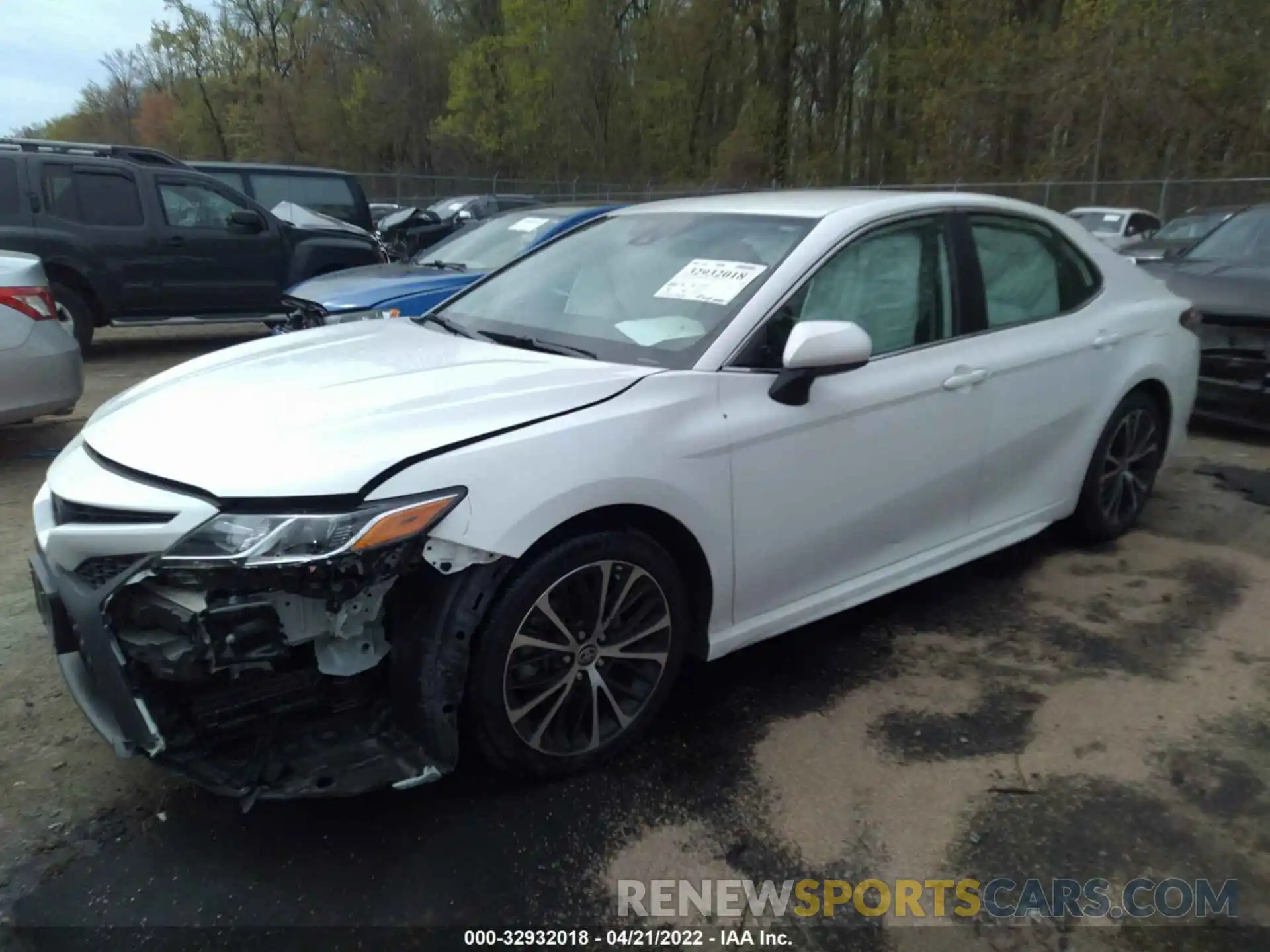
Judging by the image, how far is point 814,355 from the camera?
2738mm

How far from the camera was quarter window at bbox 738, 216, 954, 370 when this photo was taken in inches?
117

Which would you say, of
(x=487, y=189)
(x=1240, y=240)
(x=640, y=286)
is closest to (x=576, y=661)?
(x=640, y=286)

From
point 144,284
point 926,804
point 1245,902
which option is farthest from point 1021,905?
point 144,284

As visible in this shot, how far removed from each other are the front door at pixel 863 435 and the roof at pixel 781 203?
0.55ft

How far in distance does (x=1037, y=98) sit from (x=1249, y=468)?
2049cm

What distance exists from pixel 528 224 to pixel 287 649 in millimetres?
6212

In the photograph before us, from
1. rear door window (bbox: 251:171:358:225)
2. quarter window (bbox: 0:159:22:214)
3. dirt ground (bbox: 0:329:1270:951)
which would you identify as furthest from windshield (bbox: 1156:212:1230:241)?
quarter window (bbox: 0:159:22:214)

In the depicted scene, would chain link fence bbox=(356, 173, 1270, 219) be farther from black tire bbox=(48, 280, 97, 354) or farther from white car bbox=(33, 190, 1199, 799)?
white car bbox=(33, 190, 1199, 799)

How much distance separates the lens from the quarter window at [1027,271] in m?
3.67

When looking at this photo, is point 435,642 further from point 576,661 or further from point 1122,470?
point 1122,470

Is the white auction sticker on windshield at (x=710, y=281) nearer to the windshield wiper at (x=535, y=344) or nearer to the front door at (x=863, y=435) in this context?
the front door at (x=863, y=435)

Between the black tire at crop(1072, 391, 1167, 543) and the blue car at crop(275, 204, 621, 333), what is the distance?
126 inches

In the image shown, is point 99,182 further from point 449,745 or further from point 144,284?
A: point 449,745

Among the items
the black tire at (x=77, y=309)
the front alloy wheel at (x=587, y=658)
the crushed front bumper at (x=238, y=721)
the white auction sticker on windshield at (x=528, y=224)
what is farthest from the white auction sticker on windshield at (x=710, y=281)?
the black tire at (x=77, y=309)
